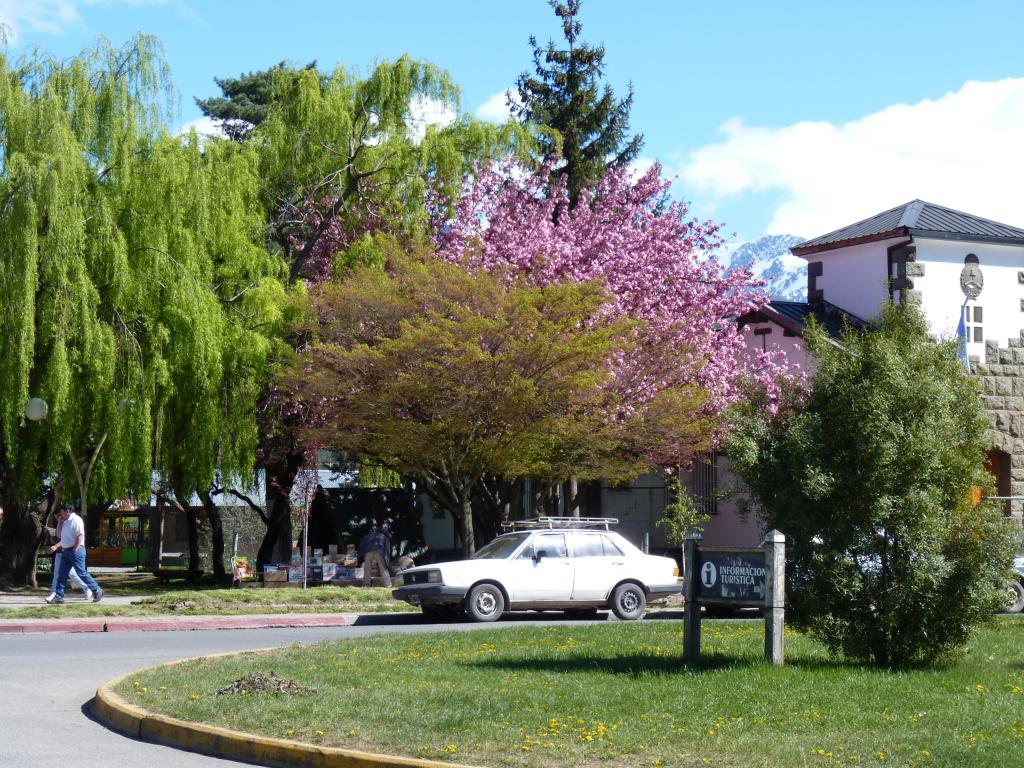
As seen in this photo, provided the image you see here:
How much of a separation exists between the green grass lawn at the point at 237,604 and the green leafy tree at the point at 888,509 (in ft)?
38.7

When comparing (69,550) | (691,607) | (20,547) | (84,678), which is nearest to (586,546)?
(691,607)

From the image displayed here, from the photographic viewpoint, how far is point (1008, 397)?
111ft

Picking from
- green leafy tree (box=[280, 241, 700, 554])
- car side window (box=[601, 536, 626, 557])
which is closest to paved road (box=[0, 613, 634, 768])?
car side window (box=[601, 536, 626, 557])

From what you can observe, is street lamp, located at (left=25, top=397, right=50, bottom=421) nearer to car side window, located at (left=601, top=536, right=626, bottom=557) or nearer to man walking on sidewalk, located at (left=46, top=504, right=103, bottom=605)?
man walking on sidewalk, located at (left=46, top=504, right=103, bottom=605)

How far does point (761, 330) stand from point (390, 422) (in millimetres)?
14015

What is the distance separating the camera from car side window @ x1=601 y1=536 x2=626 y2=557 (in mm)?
21859

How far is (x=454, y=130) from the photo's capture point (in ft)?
105

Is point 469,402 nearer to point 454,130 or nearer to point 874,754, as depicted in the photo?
point 454,130

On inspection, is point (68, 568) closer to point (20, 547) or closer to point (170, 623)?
point (170, 623)

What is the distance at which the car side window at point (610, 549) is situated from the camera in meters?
21.9

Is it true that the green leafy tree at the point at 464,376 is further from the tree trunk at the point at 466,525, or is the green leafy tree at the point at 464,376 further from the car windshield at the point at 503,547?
the car windshield at the point at 503,547

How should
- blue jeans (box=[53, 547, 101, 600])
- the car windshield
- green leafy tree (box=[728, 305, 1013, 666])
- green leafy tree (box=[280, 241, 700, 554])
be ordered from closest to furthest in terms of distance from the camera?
green leafy tree (box=[728, 305, 1013, 666]) < the car windshield < blue jeans (box=[53, 547, 101, 600]) < green leafy tree (box=[280, 241, 700, 554])

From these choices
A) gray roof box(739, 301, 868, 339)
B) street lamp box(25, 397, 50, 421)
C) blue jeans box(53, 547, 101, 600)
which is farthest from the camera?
gray roof box(739, 301, 868, 339)

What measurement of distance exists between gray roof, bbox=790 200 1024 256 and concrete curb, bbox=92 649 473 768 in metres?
26.9
